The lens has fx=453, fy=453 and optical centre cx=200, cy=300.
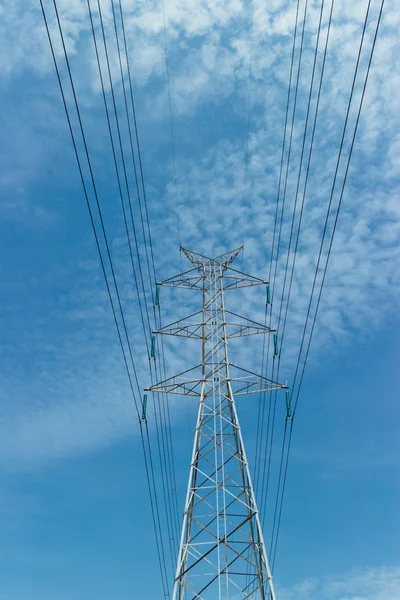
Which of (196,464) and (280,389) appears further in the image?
(280,389)

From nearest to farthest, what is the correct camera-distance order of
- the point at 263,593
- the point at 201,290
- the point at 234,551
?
the point at 263,593, the point at 234,551, the point at 201,290

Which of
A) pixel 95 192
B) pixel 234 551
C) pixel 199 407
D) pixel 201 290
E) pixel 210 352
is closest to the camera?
pixel 95 192

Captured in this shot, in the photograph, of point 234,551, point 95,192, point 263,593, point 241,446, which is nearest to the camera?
point 95,192

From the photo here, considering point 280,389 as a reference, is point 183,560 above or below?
below

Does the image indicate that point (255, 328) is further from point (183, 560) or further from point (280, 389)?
point (183, 560)

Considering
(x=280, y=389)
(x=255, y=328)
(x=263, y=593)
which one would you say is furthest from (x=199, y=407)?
(x=263, y=593)

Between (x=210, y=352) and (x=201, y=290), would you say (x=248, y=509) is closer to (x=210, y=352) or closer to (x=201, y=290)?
(x=210, y=352)

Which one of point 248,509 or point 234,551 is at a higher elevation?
point 248,509

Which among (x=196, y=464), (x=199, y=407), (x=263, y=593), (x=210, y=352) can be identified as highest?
(x=210, y=352)

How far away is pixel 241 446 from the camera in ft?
63.6

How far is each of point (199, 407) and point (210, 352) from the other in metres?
3.70

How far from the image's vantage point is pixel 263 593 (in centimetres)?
1650

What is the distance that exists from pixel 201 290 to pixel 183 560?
14521 millimetres

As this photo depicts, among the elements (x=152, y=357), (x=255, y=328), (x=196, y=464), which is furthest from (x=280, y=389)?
(x=152, y=357)
